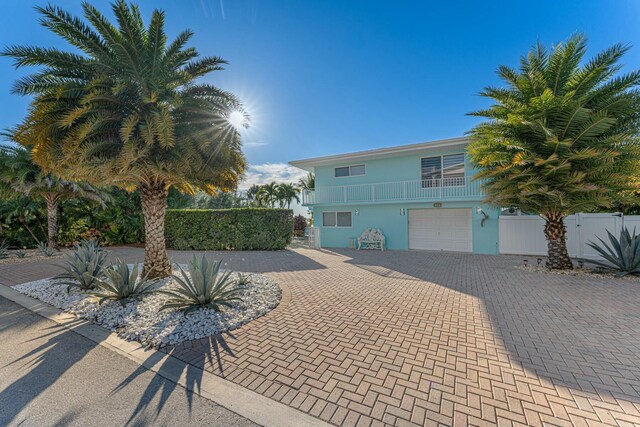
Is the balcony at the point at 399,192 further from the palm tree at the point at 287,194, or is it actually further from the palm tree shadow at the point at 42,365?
the palm tree shadow at the point at 42,365

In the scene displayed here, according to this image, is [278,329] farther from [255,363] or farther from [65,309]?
[65,309]

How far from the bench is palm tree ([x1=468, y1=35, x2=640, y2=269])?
7.51 metres

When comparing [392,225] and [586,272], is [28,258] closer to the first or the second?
[392,225]

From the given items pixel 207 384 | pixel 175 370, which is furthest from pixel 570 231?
pixel 175 370

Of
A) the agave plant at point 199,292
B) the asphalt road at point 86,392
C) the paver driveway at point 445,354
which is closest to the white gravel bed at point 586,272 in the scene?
the paver driveway at point 445,354

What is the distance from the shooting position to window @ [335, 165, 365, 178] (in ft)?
56.0

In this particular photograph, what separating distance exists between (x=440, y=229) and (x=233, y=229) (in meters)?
11.5

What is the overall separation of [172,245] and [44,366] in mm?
13476

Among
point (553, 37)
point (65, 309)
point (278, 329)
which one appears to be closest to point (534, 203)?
point (553, 37)

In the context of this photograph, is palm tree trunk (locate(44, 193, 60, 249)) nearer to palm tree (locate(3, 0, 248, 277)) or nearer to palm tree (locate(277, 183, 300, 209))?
palm tree (locate(3, 0, 248, 277))

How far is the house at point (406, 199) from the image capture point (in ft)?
44.9

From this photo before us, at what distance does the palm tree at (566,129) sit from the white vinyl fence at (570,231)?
3738 mm

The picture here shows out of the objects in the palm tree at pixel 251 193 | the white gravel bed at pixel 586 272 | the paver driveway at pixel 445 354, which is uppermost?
the palm tree at pixel 251 193

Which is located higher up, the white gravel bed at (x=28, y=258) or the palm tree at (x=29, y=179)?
the palm tree at (x=29, y=179)
